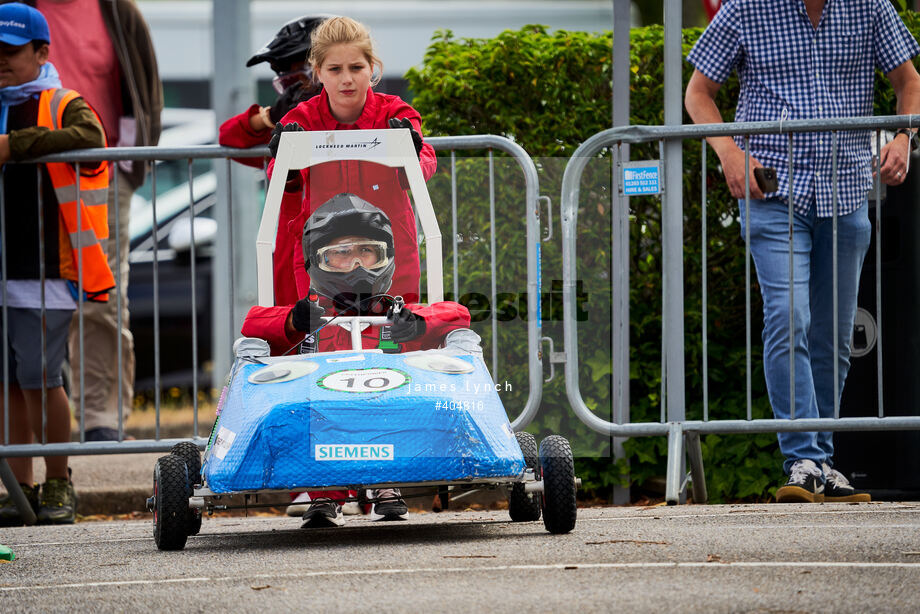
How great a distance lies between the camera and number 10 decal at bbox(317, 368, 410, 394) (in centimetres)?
473

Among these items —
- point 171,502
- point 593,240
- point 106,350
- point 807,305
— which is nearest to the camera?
point 171,502

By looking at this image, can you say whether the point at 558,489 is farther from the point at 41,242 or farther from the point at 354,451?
the point at 41,242

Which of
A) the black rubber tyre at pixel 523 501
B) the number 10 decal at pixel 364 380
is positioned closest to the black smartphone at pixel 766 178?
the black rubber tyre at pixel 523 501

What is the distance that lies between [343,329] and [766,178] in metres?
2.08

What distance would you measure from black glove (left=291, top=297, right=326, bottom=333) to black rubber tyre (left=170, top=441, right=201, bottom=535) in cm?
58

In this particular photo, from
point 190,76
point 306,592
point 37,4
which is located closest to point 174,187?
point 190,76

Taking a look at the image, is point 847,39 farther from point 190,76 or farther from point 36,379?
point 190,76

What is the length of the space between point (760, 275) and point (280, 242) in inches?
78.6

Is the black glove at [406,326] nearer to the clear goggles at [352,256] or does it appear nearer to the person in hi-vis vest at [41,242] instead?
the clear goggles at [352,256]

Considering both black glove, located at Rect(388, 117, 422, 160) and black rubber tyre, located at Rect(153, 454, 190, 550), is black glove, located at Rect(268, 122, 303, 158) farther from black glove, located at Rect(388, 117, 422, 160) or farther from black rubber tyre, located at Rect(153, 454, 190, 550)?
black rubber tyre, located at Rect(153, 454, 190, 550)

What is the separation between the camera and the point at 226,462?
470 cm

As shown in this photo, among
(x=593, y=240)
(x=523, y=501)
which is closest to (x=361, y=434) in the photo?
(x=523, y=501)

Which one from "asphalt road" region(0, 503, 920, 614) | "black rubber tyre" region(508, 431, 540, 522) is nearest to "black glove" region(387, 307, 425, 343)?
"black rubber tyre" region(508, 431, 540, 522)

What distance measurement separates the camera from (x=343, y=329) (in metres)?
5.27
